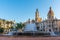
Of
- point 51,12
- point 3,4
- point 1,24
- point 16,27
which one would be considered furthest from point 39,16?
point 1,24

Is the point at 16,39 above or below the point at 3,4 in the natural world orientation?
below

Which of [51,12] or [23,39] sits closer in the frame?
[23,39]

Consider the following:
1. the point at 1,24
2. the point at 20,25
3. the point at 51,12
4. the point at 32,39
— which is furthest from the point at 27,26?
the point at 32,39

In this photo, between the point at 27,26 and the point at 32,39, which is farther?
the point at 27,26

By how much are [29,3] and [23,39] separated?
3051 mm

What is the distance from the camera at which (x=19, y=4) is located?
6.75m

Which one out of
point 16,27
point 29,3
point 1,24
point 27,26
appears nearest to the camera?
point 29,3

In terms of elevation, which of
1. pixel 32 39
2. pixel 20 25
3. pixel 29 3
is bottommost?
pixel 32 39

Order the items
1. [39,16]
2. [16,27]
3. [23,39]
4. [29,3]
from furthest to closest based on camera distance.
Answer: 1. [16,27]
2. [39,16]
3. [29,3]
4. [23,39]

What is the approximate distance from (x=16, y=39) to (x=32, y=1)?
130 inches

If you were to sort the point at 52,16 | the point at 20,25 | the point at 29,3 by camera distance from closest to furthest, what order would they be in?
1. the point at 29,3
2. the point at 52,16
3. the point at 20,25

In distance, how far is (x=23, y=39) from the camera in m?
3.68

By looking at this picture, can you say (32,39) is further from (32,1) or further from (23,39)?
(32,1)

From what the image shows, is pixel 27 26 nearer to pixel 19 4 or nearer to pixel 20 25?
pixel 20 25
